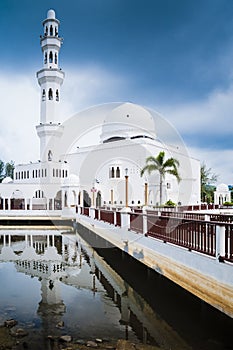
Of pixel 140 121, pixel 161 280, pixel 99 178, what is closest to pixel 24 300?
pixel 161 280

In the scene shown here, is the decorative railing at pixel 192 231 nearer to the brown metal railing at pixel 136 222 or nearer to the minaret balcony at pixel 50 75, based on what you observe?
the brown metal railing at pixel 136 222

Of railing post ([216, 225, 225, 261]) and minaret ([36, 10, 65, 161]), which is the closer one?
railing post ([216, 225, 225, 261])

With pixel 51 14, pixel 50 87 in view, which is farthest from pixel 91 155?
pixel 51 14

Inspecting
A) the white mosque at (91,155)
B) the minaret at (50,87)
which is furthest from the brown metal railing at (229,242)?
the minaret at (50,87)

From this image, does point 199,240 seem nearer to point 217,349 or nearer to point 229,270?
point 229,270

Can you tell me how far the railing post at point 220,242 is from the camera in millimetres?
6121

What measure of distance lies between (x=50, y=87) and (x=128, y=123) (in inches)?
385

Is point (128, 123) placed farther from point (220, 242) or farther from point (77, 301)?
point (220, 242)

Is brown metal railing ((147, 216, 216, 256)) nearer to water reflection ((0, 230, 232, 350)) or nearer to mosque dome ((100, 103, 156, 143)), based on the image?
water reflection ((0, 230, 232, 350))

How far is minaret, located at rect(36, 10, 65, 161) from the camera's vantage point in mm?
39312

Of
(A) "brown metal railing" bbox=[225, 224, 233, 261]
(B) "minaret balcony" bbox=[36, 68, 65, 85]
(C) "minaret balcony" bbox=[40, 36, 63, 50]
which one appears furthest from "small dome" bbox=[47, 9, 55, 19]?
(A) "brown metal railing" bbox=[225, 224, 233, 261]

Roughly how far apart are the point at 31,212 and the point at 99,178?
10.4 metres

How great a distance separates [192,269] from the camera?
708 cm

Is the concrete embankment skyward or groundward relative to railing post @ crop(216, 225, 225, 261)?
groundward
